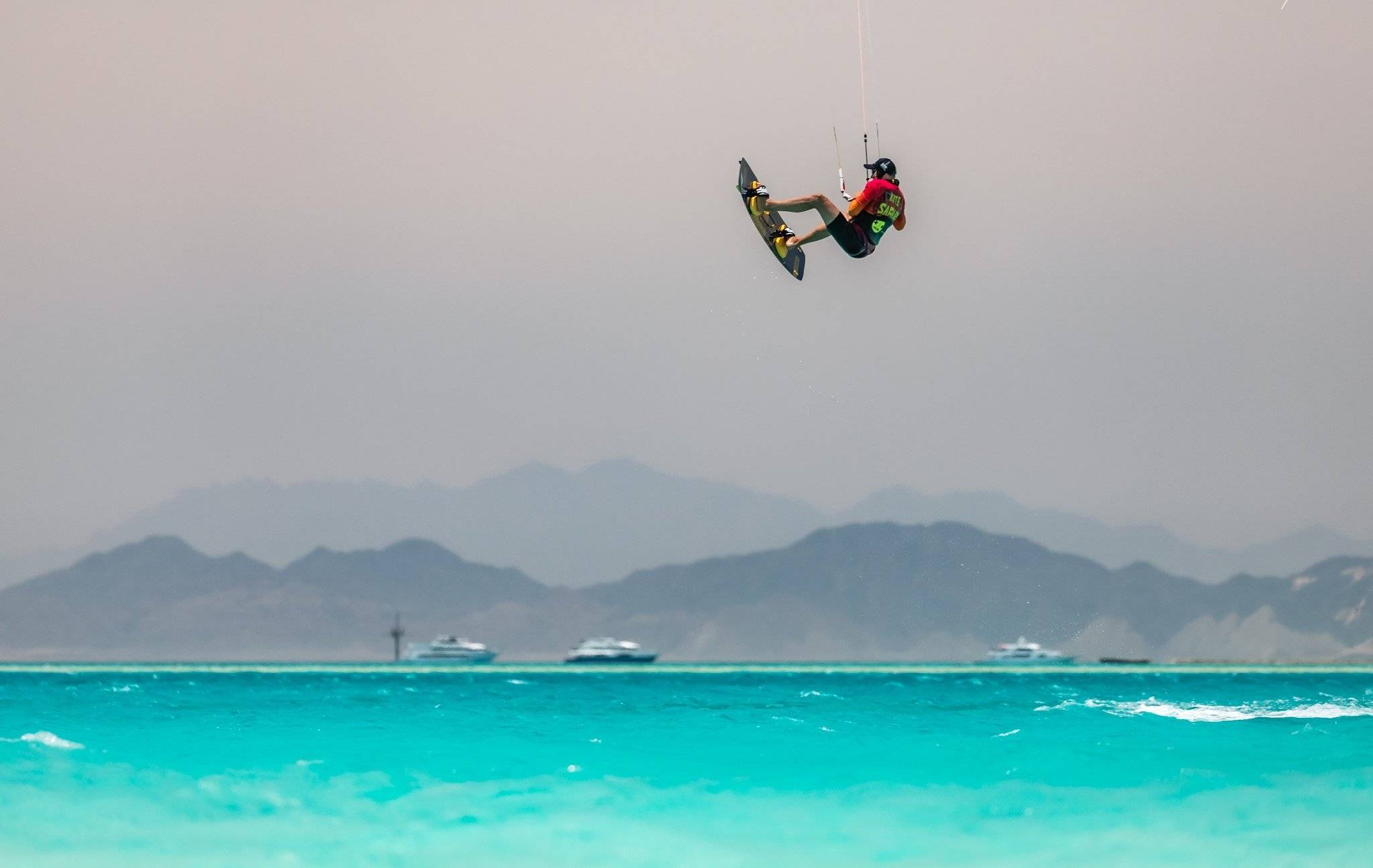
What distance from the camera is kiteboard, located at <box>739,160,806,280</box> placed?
15.0 m

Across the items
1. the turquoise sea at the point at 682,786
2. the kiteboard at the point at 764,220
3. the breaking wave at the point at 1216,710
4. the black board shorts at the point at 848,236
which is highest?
the kiteboard at the point at 764,220

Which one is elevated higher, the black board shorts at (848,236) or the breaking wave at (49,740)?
the black board shorts at (848,236)

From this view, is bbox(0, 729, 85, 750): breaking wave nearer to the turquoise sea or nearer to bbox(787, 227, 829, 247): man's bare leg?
the turquoise sea

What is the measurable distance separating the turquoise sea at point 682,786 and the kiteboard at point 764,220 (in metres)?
5.73

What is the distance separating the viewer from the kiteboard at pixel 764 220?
15.0m

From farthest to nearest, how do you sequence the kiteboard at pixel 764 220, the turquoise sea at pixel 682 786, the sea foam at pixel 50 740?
the sea foam at pixel 50 740 → the kiteboard at pixel 764 220 → the turquoise sea at pixel 682 786

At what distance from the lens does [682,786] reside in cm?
1563

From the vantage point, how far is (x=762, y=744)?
736 inches

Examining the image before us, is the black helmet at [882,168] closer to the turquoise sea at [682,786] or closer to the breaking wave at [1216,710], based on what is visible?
the turquoise sea at [682,786]

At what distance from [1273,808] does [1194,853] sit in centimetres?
216

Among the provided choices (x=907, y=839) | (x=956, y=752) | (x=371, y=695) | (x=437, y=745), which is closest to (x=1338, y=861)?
(x=907, y=839)

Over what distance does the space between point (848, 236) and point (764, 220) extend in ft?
5.49

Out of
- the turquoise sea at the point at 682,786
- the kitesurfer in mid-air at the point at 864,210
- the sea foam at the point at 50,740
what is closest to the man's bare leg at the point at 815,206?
the kitesurfer in mid-air at the point at 864,210

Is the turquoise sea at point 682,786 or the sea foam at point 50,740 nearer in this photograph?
the turquoise sea at point 682,786
